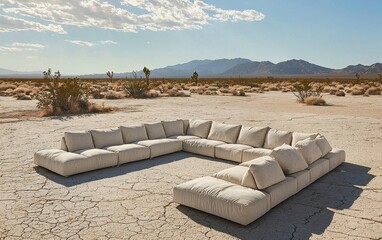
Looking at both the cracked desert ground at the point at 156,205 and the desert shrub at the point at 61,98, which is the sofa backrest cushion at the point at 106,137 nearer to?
the cracked desert ground at the point at 156,205

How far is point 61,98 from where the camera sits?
1884 cm

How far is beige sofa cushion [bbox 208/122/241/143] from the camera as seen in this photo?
9.18m

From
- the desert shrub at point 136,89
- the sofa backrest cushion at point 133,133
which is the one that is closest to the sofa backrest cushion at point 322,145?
the sofa backrest cushion at point 133,133

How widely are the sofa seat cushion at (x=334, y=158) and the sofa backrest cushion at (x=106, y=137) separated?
502 centimetres

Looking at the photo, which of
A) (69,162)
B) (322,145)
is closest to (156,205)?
(69,162)

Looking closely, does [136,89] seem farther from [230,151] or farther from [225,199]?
[225,199]

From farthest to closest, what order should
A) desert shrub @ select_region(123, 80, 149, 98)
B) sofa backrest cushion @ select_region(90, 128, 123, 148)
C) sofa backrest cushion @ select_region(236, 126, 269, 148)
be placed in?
desert shrub @ select_region(123, 80, 149, 98), sofa backrest cushion @ select_region(236, 126, 269, 148), sofa backrest cushion @ select_region(90, 128, 123, 148)

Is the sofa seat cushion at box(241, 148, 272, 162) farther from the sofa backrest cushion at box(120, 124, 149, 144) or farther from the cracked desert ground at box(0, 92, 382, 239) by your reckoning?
the sofa backrest cushion at box(120, 124, 149, 144)

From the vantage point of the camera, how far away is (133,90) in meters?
30.6

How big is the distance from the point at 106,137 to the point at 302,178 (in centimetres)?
482

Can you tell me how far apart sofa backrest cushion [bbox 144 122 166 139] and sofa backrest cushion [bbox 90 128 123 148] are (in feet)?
3.07

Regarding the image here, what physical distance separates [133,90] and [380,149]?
23.5 metres

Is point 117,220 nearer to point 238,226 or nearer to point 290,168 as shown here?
point 238,226

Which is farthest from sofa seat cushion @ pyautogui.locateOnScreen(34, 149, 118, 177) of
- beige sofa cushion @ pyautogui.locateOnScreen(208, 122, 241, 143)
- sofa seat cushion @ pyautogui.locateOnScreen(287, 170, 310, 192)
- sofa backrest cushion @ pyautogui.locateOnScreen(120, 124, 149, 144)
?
sofa seat cushion @ pyautogui.locateOnScreen(287, 170, 310, 192)
